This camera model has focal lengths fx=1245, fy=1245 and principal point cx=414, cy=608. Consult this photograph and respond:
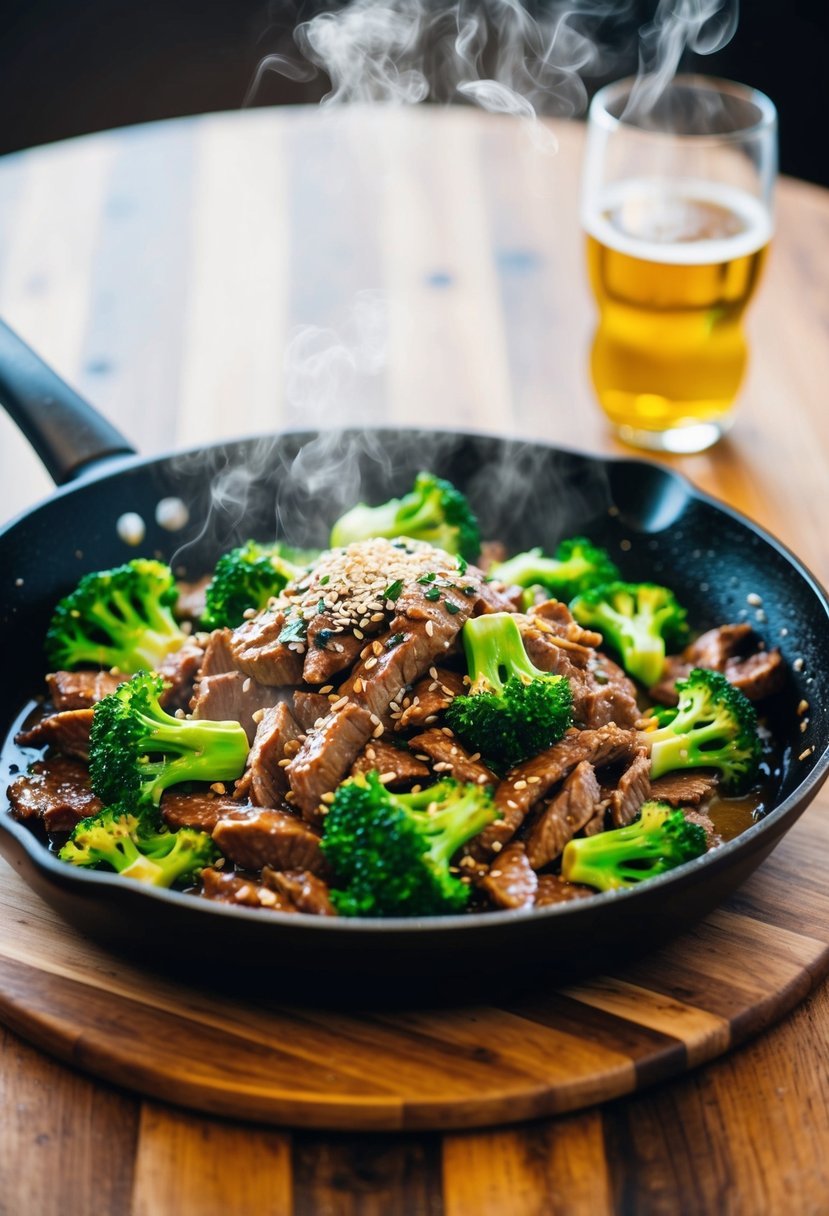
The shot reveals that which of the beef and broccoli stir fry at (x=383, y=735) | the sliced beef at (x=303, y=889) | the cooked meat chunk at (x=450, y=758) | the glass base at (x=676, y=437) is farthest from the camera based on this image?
the glass base at (x=676, y=437)

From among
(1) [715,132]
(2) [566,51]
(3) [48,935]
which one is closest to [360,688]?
(3) [48,935]

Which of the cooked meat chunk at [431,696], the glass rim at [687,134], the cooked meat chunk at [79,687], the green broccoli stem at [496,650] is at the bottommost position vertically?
the cooked meat chunk at [79,687]

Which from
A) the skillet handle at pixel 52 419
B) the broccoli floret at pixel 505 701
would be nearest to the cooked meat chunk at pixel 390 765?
the broccoli floret at pixel 505 701

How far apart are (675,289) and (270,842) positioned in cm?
238

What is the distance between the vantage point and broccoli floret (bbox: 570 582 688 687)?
121 inches

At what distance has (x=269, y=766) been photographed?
2613 mm

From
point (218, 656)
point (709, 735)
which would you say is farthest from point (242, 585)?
point (709, 735)

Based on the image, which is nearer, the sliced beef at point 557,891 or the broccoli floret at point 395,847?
the broccoli floret at point 395,847

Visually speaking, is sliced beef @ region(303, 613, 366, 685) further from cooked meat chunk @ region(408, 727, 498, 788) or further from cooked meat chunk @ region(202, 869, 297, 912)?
cooked meat chunk @ region(202, 869, 297, 912)

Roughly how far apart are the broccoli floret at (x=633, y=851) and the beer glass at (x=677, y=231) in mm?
2082

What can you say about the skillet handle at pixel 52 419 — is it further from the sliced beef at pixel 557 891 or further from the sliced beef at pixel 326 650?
the sliced beef at pixel 557 891

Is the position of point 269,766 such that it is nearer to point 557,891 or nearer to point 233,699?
point 233,699

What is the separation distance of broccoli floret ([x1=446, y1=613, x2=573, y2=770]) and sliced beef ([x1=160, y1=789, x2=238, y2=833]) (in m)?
0.51

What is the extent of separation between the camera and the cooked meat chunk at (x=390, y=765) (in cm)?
251
